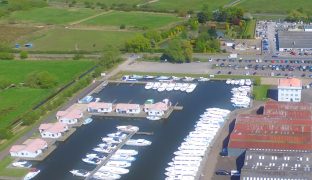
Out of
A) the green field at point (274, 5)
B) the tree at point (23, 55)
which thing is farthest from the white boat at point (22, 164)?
the green field at point (274, 5)

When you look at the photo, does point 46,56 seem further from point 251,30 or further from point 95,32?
point 251,30

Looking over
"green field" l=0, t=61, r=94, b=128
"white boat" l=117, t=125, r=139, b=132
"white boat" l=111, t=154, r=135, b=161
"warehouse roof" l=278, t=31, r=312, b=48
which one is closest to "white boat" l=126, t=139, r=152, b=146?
"white boat" l=117, t=125, r=139, b=132

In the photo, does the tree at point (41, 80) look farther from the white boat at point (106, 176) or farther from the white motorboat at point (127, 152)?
the white boat at point (106, 176)

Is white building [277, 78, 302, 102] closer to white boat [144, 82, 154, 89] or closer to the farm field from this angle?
white boat [144, 82, 154, 89]

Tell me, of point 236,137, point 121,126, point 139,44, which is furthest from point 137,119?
point 139,44

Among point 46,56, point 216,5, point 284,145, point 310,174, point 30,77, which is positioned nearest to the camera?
point 310,174
